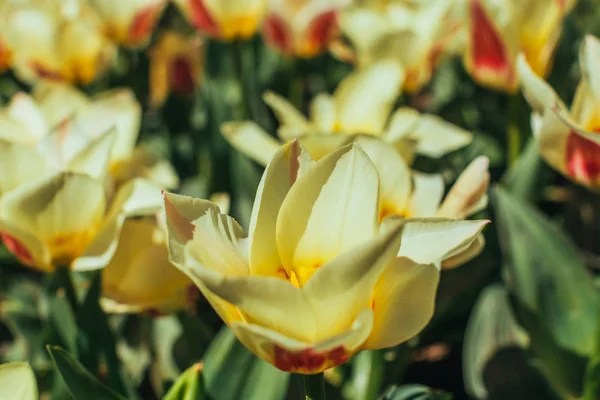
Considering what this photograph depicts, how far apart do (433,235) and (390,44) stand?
36.9 inches

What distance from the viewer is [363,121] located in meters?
1.27

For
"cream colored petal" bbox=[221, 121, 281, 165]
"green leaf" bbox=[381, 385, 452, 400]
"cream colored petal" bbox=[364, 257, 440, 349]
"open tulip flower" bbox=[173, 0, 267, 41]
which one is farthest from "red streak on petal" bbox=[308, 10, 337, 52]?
"cream colored petal" bbox=[364, 257, 440, 349]

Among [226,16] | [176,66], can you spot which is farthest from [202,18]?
[176,66]

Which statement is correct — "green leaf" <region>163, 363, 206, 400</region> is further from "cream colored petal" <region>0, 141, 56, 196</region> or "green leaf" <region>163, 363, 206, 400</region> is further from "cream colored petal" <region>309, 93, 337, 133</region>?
"cream colored petal" <region>309, 93, 337, 133</region>

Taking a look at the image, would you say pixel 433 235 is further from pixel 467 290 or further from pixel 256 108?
pixel 256 108

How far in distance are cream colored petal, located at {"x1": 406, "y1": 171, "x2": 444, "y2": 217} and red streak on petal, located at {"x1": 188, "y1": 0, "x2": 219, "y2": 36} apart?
917 mm

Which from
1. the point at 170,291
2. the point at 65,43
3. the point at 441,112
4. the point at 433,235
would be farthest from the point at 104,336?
the point at 441,112

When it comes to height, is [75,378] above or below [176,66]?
above

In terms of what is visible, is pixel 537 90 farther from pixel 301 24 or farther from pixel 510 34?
pixel 301 24

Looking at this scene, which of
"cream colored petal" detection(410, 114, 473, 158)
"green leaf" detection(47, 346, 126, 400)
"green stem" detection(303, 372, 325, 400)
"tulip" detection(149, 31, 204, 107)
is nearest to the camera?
"green stem" detection(303, 372, 325, 400)

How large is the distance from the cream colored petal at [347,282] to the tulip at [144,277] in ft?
1.39

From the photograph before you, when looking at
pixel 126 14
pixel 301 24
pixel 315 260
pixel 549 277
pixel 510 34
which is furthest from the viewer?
pixel 126 14

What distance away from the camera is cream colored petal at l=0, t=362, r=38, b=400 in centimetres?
65

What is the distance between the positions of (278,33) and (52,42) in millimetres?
507
